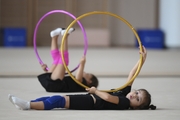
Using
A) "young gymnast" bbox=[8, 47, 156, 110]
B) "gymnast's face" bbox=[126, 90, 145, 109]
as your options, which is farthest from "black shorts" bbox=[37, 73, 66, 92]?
"gymnast's face" bbox=[126, 90, 145, 109]

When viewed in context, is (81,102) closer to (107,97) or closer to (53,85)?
(107,97)

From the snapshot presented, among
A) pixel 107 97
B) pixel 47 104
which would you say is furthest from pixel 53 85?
pixel 107 97

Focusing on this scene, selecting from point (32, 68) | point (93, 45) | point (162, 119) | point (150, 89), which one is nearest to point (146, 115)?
point (162, 119)

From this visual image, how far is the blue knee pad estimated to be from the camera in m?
3.38

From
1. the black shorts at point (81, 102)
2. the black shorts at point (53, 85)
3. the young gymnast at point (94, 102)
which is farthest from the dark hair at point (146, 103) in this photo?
the black shorts at point (53, 85)

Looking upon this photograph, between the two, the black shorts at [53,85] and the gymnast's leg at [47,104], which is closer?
the gymnast's leg at [47,104]

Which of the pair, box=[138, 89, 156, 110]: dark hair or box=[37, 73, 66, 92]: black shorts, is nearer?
box=[138, 89, 156, 110]: dark hair

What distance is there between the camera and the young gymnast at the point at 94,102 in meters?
3.36

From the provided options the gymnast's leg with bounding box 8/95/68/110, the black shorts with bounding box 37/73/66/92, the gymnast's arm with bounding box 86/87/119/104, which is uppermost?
the gymnast's arm with bounding box 86/87/119/104

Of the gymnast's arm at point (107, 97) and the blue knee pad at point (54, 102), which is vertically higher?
the gymnast's arm at point (107, 97)

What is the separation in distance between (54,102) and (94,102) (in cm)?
31

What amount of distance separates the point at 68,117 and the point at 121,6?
11.3 m

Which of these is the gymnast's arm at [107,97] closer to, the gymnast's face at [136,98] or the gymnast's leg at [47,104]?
the gymnast's face at [136,98]

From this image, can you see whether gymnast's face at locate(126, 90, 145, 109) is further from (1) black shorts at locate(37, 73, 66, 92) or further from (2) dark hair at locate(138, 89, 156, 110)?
(1) black shorts at locate(37, 73, 66, 92)
